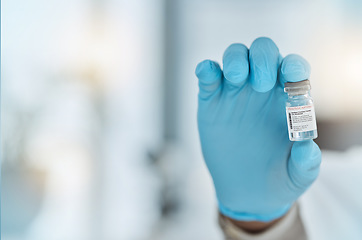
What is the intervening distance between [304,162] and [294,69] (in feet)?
0.76

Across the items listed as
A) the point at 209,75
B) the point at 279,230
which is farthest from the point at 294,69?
the point at 279,230

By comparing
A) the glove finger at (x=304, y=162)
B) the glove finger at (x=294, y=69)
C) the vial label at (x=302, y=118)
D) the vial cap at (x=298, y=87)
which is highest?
the glove finger at (x=294, y=69)

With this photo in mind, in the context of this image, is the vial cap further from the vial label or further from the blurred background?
the blurred background

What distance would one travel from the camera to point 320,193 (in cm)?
134

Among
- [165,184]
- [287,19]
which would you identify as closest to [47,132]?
[165,184]

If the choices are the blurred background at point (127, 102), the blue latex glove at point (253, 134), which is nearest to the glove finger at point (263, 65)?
the blue latex glove at point (253, 134)

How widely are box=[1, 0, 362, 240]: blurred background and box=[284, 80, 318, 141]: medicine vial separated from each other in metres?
1.01

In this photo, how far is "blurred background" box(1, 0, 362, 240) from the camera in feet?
5.41

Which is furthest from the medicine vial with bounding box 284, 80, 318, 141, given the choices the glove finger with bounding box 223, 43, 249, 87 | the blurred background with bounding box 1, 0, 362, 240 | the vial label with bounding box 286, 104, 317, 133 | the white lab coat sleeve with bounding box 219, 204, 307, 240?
the blurred background with bounding box 1, 0, 362, 240

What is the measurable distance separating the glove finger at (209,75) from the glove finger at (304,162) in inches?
10.4

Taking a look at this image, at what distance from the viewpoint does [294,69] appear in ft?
2.10

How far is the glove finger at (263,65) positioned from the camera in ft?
2.18

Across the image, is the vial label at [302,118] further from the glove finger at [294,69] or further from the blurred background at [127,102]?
the blurred background at [127,102]

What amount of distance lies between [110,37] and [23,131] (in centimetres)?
97
